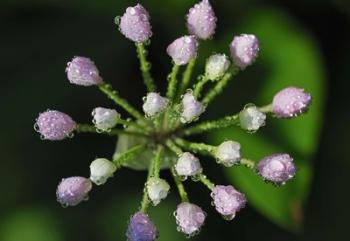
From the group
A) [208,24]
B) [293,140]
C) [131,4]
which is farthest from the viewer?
[131,4]

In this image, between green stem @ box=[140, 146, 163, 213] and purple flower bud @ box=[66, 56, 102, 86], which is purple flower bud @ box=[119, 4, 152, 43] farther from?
green stem @ box=[140, 146, 163, 213]

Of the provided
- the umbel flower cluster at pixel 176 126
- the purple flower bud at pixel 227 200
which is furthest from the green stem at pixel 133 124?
the purple flower bud at pixel 227 200

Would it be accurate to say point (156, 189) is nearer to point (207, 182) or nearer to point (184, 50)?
point (207, 182)

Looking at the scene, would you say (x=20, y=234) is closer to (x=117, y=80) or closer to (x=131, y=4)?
(x=117, y=80)

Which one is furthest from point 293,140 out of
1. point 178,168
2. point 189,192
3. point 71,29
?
point 71,29

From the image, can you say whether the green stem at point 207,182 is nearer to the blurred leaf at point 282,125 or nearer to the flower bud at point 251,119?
the flower bud at point 251,119

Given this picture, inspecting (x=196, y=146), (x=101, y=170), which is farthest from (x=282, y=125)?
(x=101, y=170)
